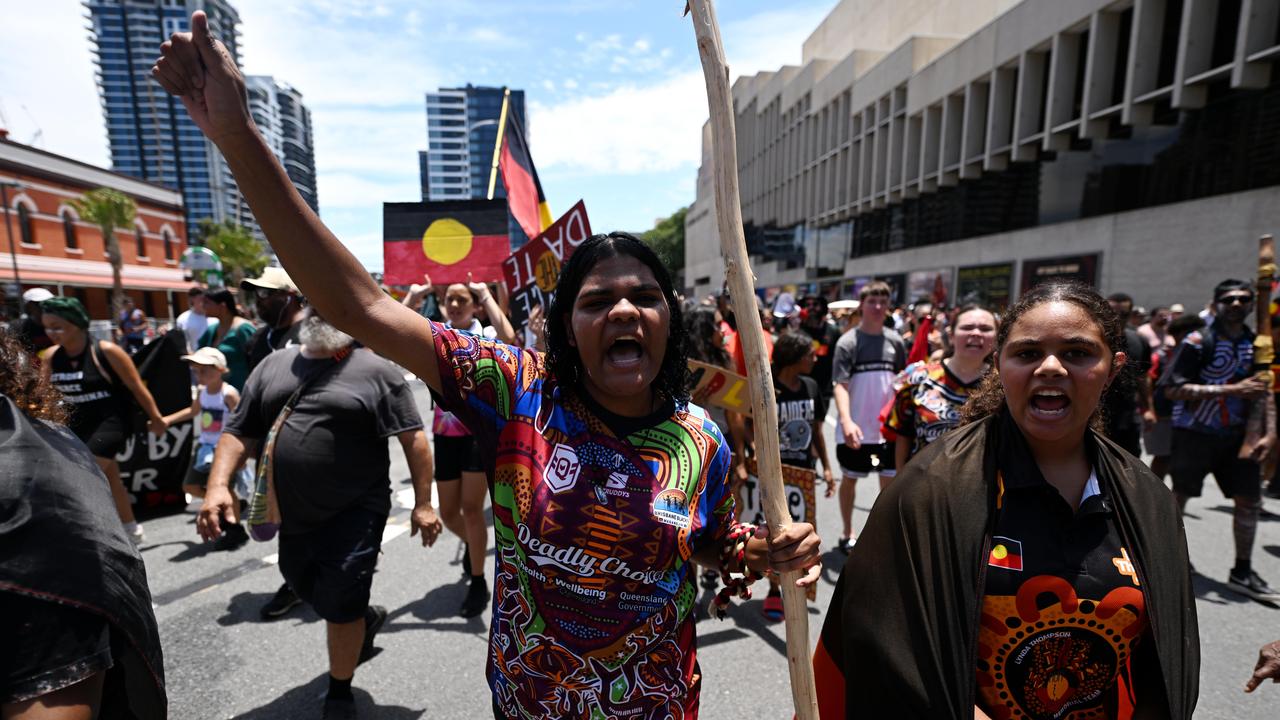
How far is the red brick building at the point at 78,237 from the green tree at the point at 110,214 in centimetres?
42

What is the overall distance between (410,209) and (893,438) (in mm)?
4508

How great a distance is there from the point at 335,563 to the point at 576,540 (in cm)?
187

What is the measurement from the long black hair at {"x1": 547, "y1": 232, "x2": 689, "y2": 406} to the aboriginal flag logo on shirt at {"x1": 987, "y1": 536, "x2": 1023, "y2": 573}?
0.87m

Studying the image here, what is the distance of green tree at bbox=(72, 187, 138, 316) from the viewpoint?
31438 millimetres

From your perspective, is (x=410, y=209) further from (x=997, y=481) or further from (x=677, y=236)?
(x=677, y=236)

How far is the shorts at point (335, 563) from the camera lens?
2727mm

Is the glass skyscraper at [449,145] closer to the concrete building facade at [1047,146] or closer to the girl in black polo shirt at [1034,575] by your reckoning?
the concrete building facade at [1047,146]

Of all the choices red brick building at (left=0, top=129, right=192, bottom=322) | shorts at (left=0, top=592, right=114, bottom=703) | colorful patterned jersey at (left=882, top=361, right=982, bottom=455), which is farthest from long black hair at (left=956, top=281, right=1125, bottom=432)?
red brick building at (left=0, top=129, right=192, bottom=322)

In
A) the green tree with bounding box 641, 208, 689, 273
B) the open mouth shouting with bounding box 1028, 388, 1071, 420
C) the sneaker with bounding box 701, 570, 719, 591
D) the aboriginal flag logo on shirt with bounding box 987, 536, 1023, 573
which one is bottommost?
the sneaker with bounding box 701, 570, 719, 591

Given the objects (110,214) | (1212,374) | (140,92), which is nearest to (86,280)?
(110,214)

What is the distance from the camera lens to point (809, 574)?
1522mm

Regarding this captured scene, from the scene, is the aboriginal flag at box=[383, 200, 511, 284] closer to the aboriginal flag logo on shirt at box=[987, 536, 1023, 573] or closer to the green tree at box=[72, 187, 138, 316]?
the aboriginal flag logo on shirt at box=[987, 536, 1023, 573]

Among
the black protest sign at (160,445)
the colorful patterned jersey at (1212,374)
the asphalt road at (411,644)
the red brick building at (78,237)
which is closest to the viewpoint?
the asphalt road at (411,644)

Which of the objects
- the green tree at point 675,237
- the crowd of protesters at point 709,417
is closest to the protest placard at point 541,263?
the crowd of protesters at point 709,417
